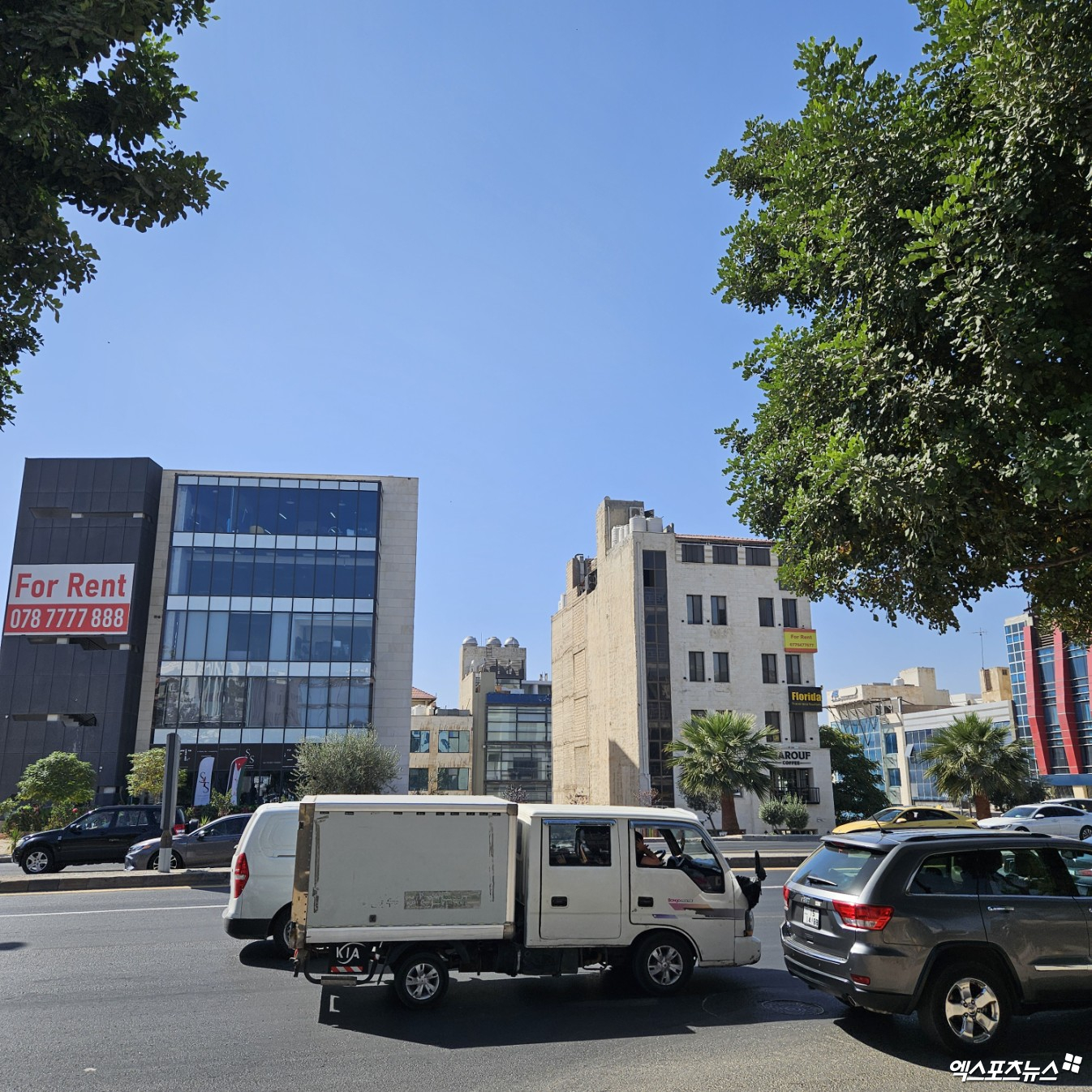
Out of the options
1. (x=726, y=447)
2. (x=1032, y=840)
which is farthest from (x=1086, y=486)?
(x=726, y=447)

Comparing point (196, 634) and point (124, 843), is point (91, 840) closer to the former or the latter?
point (124, 843)

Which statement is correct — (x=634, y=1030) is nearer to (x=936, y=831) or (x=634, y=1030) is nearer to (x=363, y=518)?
(x=936, y=831)

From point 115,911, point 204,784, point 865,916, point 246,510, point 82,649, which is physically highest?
point 246,510

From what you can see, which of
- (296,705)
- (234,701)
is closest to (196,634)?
(234,701)

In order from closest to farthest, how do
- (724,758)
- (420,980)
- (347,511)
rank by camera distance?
(420,980), (724,758), (347,511)

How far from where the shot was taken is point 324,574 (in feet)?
172

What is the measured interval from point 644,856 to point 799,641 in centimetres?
5172

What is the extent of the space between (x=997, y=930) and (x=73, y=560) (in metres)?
52.3

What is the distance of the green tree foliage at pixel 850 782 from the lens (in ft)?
214

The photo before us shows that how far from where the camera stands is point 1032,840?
7852 mm

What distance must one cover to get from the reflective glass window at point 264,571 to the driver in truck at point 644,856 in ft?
149

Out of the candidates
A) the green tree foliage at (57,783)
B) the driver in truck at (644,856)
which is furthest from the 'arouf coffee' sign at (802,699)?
the driver in truck at (644,856)

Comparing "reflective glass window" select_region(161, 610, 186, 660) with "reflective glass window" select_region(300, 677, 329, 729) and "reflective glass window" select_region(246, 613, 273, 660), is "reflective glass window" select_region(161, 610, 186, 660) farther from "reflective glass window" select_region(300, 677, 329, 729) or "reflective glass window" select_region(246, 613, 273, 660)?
"reflective glass window" select_region(300, 677, 329, 729)

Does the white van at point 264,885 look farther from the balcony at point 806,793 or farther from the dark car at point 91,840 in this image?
the balcony at point 806,793
